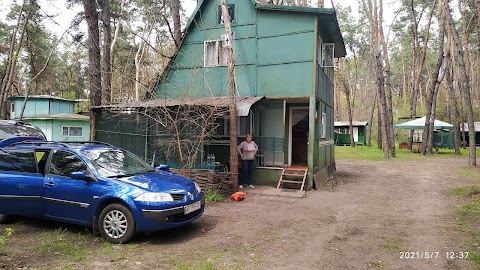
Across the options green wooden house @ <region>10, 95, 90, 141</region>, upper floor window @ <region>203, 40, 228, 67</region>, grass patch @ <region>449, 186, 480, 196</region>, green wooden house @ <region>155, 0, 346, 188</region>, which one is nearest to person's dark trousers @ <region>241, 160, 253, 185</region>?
green wooden house @ <region>155, 0, 346, 188</region>

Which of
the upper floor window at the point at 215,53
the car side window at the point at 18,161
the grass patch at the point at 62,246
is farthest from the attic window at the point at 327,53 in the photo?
the grass patch at the point at 62,246

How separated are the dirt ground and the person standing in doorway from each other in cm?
146

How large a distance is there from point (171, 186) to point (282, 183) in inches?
235

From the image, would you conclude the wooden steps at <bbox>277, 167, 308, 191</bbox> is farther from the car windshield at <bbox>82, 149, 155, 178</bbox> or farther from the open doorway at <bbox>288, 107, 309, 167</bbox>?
the car windshield at <bbox>82, 149, 155, 178</bbox>

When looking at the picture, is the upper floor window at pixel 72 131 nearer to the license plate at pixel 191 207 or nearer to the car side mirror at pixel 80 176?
the car side mirror at pixel 80 176

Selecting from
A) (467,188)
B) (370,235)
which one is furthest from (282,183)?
(467,188)

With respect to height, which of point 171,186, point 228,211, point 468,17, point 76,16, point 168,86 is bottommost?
point 228,211

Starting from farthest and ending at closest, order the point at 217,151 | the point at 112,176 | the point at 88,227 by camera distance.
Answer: the point at 217,151 → the point at 88,227 → the point at 112,176

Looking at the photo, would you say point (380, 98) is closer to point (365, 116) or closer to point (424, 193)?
point (424, 193)

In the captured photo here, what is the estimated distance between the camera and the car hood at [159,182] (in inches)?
222

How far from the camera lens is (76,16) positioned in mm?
18625

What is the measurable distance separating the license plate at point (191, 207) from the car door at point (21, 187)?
2.68 m

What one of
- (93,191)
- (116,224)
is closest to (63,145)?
(93,191)

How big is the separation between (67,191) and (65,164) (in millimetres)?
569
